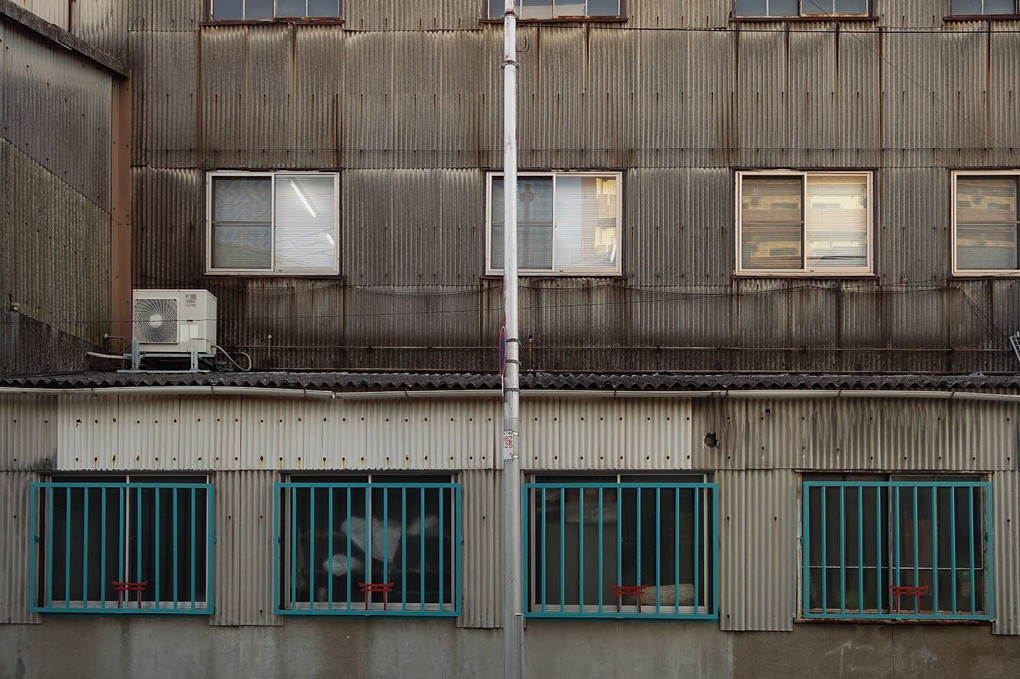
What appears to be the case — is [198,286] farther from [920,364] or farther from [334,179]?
[920,364]

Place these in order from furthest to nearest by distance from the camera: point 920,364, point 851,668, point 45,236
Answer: point 920,364 → point 45,236 → point 851,668

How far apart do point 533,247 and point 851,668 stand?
6653 mm

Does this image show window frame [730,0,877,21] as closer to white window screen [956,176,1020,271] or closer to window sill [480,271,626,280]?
white window screen [956,176,1020,271]

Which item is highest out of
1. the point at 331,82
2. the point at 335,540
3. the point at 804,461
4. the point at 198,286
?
the point at 331,82

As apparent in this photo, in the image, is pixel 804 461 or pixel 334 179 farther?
pixel 334 179

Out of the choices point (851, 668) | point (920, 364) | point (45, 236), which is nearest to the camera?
point (851, 668)

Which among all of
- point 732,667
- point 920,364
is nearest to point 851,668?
point 732,667

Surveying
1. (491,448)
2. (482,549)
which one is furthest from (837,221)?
(482,549)

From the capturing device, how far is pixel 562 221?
13977 millimetres

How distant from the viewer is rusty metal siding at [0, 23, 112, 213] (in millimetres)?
12133

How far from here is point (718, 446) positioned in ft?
38.7

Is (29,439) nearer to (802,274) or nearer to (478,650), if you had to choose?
(478,650)

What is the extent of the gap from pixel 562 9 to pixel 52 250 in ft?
24.6

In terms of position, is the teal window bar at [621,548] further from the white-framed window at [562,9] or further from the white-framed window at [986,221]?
the white-framed window at [562,9]
